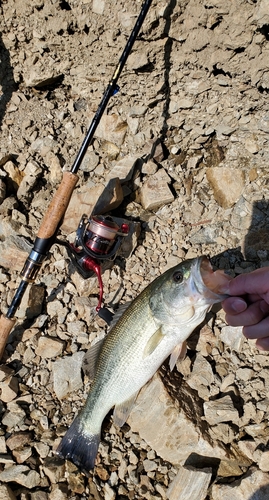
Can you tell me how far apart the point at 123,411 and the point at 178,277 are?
122 cm

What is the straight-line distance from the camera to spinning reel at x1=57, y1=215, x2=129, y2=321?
358 centimetres

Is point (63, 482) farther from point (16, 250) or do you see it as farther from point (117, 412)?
point (16, 250)

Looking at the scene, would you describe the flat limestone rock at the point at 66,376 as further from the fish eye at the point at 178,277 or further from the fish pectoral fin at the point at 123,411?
the fish eye at the point at 178,277

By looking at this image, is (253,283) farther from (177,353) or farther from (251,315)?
(177,353)

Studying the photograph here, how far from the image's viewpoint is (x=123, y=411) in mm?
3225

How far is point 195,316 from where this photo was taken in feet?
9.53

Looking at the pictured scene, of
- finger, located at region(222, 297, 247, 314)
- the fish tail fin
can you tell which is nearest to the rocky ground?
the fish tail fin

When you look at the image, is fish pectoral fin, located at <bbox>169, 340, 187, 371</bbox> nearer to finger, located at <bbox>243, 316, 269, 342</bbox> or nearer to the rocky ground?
the rocky ground

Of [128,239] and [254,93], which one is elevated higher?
[254,93]

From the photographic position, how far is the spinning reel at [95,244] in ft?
11.8

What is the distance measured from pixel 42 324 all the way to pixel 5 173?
1.75 metres

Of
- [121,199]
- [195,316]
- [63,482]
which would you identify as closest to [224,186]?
[121,199]

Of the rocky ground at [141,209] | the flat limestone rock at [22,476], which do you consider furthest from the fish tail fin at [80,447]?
the flat limestone rock at [22,476]

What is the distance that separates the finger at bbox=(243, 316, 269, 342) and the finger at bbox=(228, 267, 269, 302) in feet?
0.69
